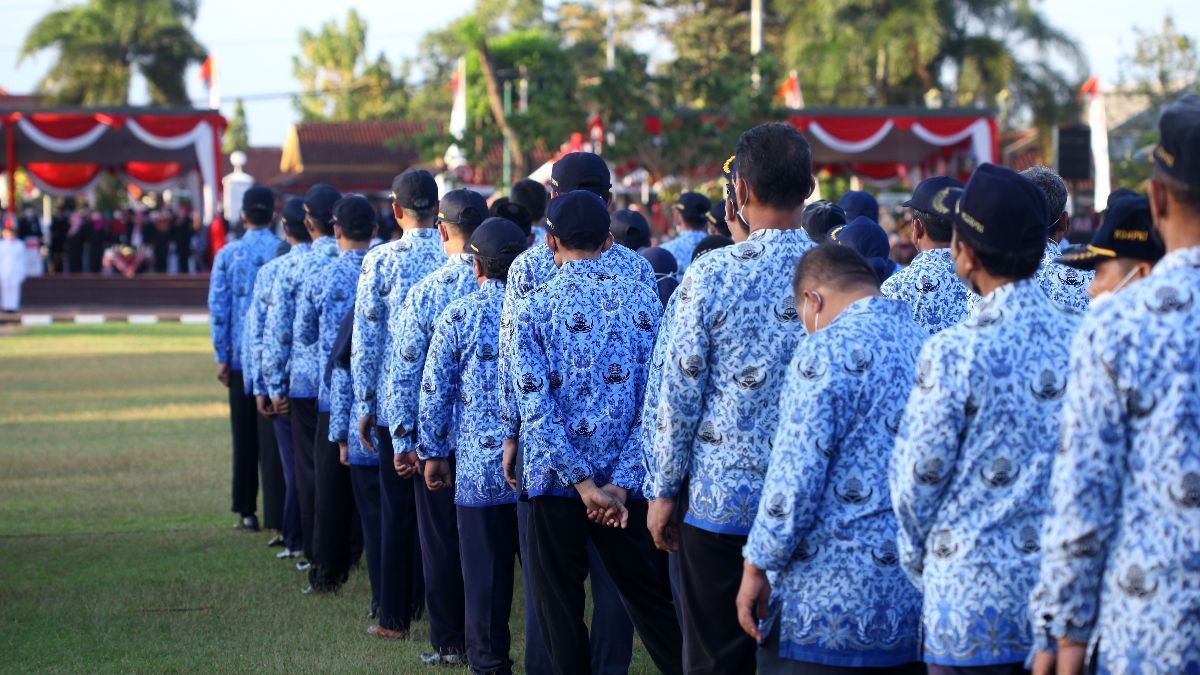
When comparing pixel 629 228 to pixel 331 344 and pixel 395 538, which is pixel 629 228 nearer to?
pixel 331 344

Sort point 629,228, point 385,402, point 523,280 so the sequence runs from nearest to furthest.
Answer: point 523,280
point 385,402
point 629,228

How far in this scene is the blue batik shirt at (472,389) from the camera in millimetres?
6223

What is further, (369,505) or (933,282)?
(369,505)

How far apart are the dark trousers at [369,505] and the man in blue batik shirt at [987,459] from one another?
179 inches

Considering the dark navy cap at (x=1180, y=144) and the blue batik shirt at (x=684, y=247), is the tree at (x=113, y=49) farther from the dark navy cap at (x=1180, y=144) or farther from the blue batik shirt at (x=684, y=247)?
the dark navy cap at (x=1180, y=144)

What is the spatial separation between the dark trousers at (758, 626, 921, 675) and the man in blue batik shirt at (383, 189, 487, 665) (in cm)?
286

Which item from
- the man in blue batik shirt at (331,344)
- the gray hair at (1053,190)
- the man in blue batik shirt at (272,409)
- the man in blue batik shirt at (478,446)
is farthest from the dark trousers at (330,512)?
the gray hair at (1053,190)

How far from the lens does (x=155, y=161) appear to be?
3822cm

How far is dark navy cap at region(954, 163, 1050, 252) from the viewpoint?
3.47 meters

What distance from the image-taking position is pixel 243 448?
1035cm

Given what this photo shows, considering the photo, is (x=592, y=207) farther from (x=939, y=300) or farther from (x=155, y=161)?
(x=155, y=161)

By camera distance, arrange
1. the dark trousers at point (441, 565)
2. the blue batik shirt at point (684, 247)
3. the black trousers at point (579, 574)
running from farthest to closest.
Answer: the blue batik shirt at point (684, 247)
the dark trousers at point (441, 565)
the black trousers at point (579, 574)

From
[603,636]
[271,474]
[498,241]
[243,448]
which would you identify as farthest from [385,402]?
[243,448]

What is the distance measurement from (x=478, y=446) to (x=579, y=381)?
0.94 metres
